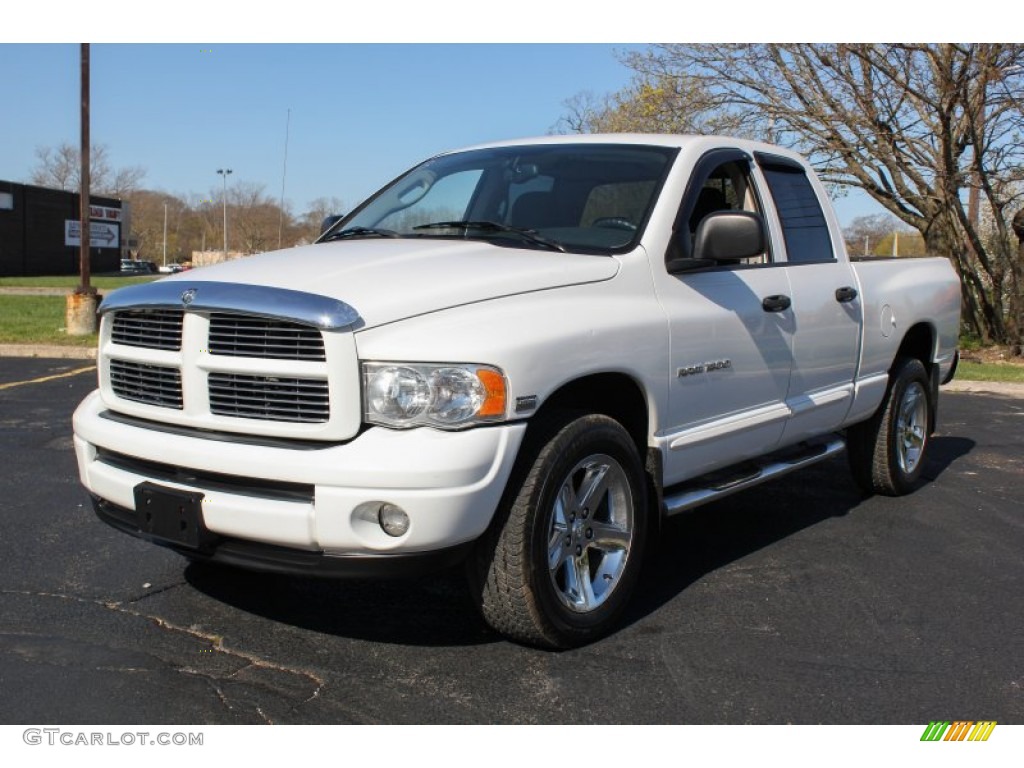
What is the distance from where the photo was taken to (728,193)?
5066 millimetres

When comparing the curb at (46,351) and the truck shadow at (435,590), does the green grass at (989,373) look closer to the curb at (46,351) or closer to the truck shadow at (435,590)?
the truck shadow at (435,590)

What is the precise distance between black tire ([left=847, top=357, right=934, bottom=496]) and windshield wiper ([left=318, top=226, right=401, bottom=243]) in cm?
325

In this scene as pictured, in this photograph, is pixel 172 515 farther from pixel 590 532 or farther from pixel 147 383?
pixel 590 532

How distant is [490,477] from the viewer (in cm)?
329

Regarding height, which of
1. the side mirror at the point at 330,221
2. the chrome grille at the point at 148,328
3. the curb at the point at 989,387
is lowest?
the curb at the point at 989,387

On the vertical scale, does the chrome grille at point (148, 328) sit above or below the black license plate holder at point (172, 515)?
above

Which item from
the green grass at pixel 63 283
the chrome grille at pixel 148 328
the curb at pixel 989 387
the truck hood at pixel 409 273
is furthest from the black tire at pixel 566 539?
Result: the green grass at pixel 63 283

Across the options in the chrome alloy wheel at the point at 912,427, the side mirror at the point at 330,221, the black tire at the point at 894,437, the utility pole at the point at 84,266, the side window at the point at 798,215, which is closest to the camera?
the side window at the point at 798,215

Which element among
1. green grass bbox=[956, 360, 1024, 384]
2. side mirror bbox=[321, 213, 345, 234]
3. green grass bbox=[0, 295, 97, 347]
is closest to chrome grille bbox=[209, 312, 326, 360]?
side mirror bbox=[321, 213, 345, 234]

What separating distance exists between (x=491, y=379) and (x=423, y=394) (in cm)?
22

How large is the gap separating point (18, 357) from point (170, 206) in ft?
374

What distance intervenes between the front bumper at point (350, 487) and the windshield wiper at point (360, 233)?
1.53 m
